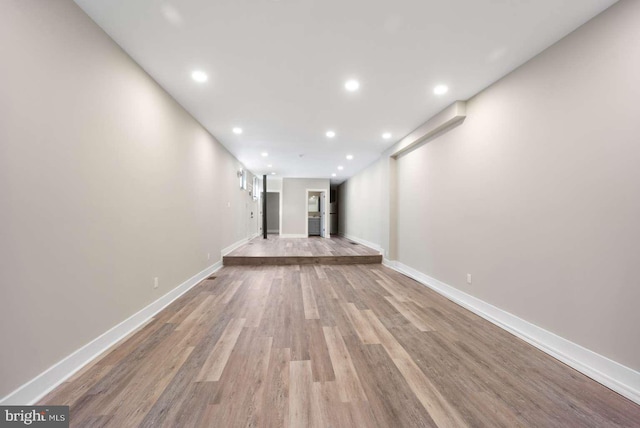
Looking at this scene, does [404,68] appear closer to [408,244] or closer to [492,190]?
[492,190]

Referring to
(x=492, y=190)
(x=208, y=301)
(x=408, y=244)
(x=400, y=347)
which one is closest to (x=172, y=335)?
(x=208, y=301)

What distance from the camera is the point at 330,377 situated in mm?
1631

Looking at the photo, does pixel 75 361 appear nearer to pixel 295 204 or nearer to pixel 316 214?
pixel 295 204

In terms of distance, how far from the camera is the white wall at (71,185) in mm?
1312

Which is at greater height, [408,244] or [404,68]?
[404,68]

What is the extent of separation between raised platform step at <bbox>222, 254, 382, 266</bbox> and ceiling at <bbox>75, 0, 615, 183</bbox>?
301cm

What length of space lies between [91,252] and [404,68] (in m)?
3.21

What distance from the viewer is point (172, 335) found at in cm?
219

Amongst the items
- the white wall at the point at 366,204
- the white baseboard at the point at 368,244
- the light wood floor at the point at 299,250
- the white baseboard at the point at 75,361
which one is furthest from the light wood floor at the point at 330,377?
the white wall at the point at 366,204

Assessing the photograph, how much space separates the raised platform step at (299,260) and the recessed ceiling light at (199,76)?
11.8 ft

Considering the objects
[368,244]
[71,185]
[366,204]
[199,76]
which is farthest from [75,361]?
[366,204]

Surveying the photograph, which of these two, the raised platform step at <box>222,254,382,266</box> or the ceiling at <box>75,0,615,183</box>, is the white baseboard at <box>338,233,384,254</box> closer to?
the raised platform step at <box>222,254,382,266</box>

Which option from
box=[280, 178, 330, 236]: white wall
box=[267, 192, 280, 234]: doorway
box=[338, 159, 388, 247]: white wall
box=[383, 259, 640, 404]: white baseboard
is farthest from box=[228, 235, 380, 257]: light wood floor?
box=[267, 192, 280, 234]: doorway

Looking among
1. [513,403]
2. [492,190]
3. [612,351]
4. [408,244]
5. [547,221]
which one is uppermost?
[492,190]
